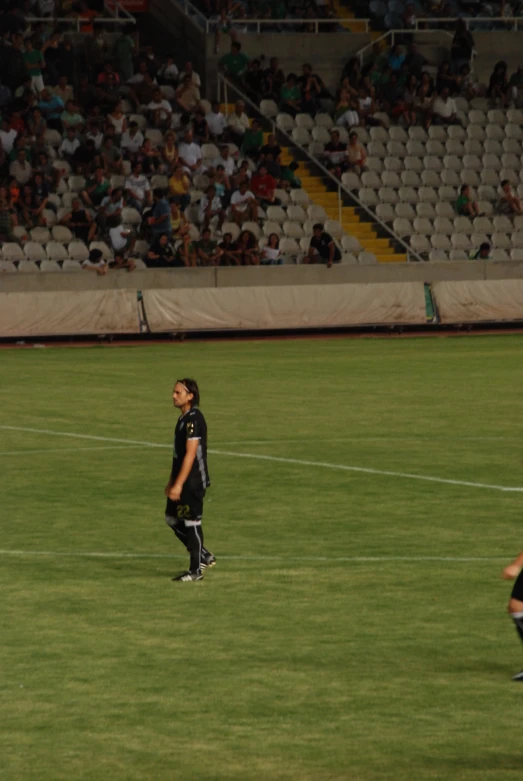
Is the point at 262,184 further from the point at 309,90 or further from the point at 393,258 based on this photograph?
the point at 309,90

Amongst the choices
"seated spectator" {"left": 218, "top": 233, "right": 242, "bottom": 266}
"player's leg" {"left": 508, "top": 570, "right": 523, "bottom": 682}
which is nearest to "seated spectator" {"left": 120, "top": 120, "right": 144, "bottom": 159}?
"seated spectator" {"left": 218, "top": 233, "right": 242, "bottom": 266}

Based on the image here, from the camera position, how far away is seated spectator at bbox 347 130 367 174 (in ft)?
127

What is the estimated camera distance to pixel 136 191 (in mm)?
34344

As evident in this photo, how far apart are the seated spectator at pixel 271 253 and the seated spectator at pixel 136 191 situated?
2809 mm

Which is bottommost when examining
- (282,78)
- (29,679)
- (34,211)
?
(29,679)

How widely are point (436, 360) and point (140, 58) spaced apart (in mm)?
13591

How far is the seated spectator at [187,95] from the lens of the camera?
122ft

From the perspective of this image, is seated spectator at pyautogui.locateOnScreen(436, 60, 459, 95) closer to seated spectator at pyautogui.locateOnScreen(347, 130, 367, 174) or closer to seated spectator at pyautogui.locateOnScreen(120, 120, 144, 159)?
seated spectator at pyautogui.locateOnScreen(347, 130, 367, 174)

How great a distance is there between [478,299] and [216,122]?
8060 millimetres

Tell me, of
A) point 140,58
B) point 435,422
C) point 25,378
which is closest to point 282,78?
point 140,58

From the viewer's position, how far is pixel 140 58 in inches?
1474

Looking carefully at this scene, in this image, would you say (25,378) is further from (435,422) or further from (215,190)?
(215,190)

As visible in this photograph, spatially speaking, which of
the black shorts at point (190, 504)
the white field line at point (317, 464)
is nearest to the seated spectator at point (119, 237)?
the white field line at point (317, 464)

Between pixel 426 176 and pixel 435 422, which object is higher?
pixel 426 176
